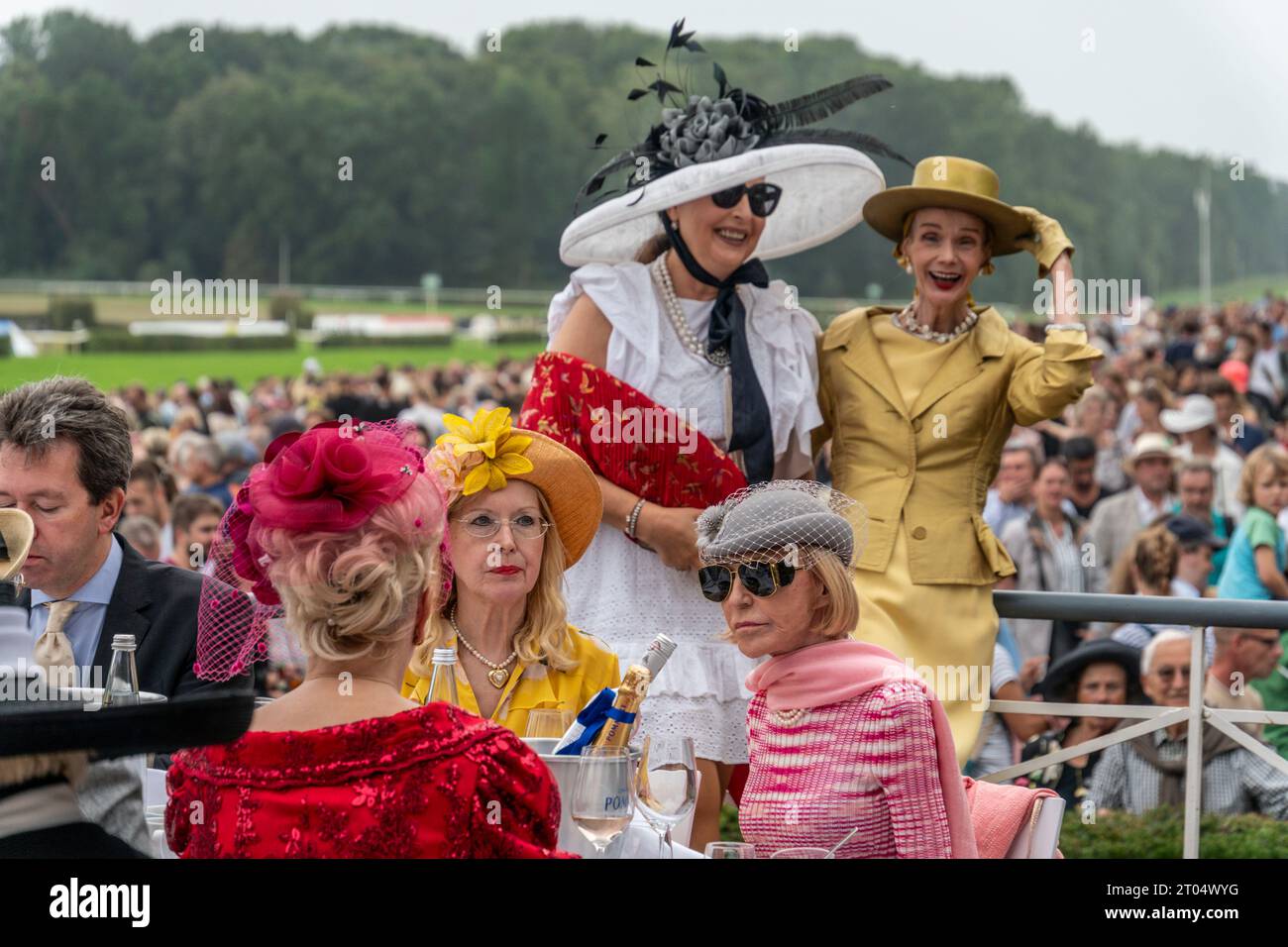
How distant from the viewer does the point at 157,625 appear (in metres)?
3.50

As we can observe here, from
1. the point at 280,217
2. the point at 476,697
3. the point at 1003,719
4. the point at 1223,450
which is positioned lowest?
the point at 1003,719

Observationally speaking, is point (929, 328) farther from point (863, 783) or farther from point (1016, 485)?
point (1016, 485)

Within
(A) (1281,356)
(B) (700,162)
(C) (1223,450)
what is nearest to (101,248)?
(A) (1281,356)

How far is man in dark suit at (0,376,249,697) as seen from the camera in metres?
3.49

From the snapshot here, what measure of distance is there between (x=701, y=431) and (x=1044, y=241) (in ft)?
3.29

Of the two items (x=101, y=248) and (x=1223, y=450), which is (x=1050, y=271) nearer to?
(x=1223, y=450)

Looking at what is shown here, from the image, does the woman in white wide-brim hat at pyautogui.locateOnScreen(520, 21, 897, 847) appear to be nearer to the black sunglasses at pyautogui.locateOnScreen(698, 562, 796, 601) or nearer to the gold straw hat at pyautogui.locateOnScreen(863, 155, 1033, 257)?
the gold straw hat at pyautogui.locateOnScreen(863, 155, 1033, 257)

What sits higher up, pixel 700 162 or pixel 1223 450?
pixel 700 162

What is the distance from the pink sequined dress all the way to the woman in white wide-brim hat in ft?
5.42

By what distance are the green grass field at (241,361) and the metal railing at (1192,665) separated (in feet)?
133

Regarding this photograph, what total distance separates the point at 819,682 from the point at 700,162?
1.72m

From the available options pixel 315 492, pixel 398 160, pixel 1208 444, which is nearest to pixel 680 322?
pixel 315 492

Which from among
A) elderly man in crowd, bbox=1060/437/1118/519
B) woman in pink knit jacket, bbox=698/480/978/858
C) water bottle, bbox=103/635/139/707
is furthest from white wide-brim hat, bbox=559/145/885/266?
elderly man in crowd, bbox=1060/437/1118/519
